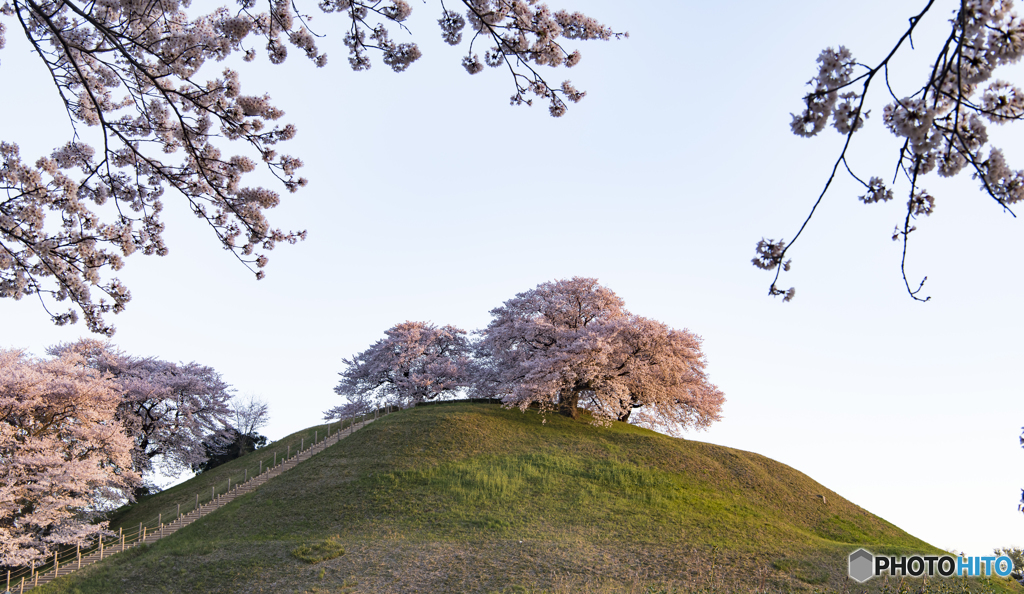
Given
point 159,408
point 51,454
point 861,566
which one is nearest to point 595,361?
point 861,566

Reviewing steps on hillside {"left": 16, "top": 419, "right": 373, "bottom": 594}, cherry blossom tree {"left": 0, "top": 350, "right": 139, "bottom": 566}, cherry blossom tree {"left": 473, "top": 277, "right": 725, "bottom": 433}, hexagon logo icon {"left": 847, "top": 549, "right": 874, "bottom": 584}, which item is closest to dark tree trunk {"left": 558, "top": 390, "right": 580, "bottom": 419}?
cherry blossom tree {"left": 473, "top": 277, "right": 725, "bottom": 433}

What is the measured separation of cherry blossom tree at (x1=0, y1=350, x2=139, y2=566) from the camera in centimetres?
2277

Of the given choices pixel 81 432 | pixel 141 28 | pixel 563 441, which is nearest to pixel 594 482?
pixel 563 441

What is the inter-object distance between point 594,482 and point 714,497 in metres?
4.74

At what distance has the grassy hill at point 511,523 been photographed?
14641 mm

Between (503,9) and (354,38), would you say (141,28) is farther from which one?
(503,9)

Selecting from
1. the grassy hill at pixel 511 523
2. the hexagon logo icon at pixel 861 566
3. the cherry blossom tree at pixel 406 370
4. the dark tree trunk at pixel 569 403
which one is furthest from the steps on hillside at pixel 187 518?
the hexagon logo icon at pixel 861 566

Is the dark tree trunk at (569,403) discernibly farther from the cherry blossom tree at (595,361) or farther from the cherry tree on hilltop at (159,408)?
the cherry tree on hilltop at (159,408)

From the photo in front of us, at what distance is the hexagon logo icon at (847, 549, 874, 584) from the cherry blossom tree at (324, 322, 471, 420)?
27.3 m

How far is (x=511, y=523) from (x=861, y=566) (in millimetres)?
10248

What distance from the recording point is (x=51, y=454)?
2358 cm

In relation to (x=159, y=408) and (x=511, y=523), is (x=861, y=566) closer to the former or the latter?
(x=511, y=523)

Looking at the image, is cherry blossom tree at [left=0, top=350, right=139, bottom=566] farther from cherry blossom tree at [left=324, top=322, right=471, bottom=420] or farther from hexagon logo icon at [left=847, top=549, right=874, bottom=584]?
hexagon logo icon at [left=847, top=549, right=874, bottom=584]

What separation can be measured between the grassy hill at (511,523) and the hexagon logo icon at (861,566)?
0.41 meters
